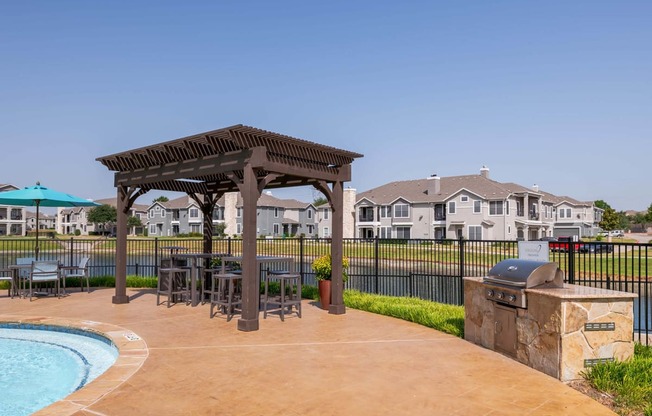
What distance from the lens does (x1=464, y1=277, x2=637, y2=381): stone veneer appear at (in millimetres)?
5086

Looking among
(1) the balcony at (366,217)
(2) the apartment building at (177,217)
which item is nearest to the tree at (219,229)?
(2) the apartment building at (177,217)

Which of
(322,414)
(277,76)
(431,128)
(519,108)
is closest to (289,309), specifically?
(322,414)

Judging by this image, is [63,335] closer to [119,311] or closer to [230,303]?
[119,311]

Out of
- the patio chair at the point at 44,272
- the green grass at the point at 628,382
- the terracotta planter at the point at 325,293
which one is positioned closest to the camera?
the green grass at the point at 628,382

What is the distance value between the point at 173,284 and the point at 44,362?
4486 millimetres

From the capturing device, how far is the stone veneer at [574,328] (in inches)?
200

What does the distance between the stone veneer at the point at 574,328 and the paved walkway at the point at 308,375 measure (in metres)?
0.27

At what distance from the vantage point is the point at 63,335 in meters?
8.07

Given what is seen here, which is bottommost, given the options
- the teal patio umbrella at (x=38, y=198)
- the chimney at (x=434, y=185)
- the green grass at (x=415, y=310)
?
the green grass at (x=415, y=310)

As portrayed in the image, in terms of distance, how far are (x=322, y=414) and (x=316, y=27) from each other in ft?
44.5

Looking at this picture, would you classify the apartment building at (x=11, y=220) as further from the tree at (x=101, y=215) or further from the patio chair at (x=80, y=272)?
the patio chair at (x=80, y=272)

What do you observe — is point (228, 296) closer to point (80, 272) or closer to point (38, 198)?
point (80, 272)

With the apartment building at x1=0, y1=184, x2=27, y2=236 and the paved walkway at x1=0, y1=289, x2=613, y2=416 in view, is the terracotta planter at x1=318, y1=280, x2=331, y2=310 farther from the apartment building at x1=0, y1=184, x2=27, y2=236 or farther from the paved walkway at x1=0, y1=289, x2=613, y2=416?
the apartment building at x1=0, y1=184, x2=27, y2=236

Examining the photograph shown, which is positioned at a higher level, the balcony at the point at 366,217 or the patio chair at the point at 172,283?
the balcony at the point at 366,217
